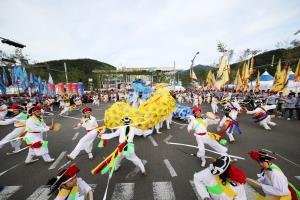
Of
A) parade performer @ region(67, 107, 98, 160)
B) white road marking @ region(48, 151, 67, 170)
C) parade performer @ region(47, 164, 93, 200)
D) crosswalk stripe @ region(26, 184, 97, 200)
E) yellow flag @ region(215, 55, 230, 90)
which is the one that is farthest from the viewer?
yellow flag @ region(215, 55, 230, 90)

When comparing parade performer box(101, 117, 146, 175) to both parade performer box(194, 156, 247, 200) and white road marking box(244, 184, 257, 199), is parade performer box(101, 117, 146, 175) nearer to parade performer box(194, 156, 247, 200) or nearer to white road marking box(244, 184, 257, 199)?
parade performer box(194, 156, 247, 200)

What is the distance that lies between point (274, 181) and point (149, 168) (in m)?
2.94

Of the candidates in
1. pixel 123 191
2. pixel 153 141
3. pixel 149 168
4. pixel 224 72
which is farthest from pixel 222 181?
pixel 224 72

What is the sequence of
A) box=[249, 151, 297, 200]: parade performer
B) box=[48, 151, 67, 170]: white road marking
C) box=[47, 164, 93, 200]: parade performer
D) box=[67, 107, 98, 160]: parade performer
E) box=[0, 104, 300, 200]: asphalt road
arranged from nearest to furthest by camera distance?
box=[47, 164, 93, 200]: parade performer, box=[249, 151, 297, 200]: parade performer, box=[0, 104, 300, 200]: asphalt road, box=[48, 151, 67, 170]: white road marking, box=[67, 107, 98, 160]: parade performer

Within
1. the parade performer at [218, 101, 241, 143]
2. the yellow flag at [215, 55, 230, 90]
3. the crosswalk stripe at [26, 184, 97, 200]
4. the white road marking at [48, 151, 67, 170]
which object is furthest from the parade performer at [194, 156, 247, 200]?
the yellow flag at [215, 55, 230, 90]

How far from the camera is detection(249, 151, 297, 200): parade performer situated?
103 inches

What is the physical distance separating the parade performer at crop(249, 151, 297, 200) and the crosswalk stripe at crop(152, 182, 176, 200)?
1.67 metres

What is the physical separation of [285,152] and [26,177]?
7.69 m

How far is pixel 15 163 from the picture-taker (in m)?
5.60

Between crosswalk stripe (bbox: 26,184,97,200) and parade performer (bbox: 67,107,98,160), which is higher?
parade performer (bbox: 67,107,98,160)

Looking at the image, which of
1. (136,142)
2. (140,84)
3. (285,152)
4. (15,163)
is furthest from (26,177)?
(285,152)

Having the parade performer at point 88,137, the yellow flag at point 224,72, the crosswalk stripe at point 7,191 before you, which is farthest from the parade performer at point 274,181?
the yellow flag at point 224,72

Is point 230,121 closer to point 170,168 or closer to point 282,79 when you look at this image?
point 170,168

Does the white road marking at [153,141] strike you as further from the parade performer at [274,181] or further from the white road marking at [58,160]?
the parade performer at [274,181]
